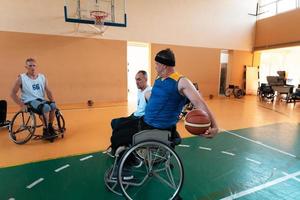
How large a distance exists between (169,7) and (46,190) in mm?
6832

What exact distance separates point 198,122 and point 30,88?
2.50 metres

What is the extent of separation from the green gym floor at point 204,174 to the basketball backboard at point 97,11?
4205 mm

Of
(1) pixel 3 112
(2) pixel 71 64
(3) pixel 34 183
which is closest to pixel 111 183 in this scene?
(3) pixel 34 183

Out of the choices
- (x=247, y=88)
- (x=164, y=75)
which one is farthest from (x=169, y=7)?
(x=164, y=75)

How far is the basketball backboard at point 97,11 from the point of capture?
5667 mm

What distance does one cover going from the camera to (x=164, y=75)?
64.3 inches

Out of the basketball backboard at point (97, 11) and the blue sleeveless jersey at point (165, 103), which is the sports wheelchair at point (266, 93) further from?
the blue sleeveless jersey at point (165, 103)

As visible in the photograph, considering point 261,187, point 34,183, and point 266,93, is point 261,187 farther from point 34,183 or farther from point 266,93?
point 266,93

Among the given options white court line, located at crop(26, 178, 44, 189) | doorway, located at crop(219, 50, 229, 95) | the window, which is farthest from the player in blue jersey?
the window

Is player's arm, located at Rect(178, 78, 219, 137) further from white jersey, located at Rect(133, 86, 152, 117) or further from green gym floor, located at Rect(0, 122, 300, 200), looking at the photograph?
white jersey, located at Rect(133, 86, 152, 117)

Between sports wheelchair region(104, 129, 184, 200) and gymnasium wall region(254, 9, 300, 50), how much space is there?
26.3 feet

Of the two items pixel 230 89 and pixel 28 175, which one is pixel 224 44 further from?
pixel 28 175

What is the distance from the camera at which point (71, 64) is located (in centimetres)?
613

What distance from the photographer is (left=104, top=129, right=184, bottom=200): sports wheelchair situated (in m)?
1.53
